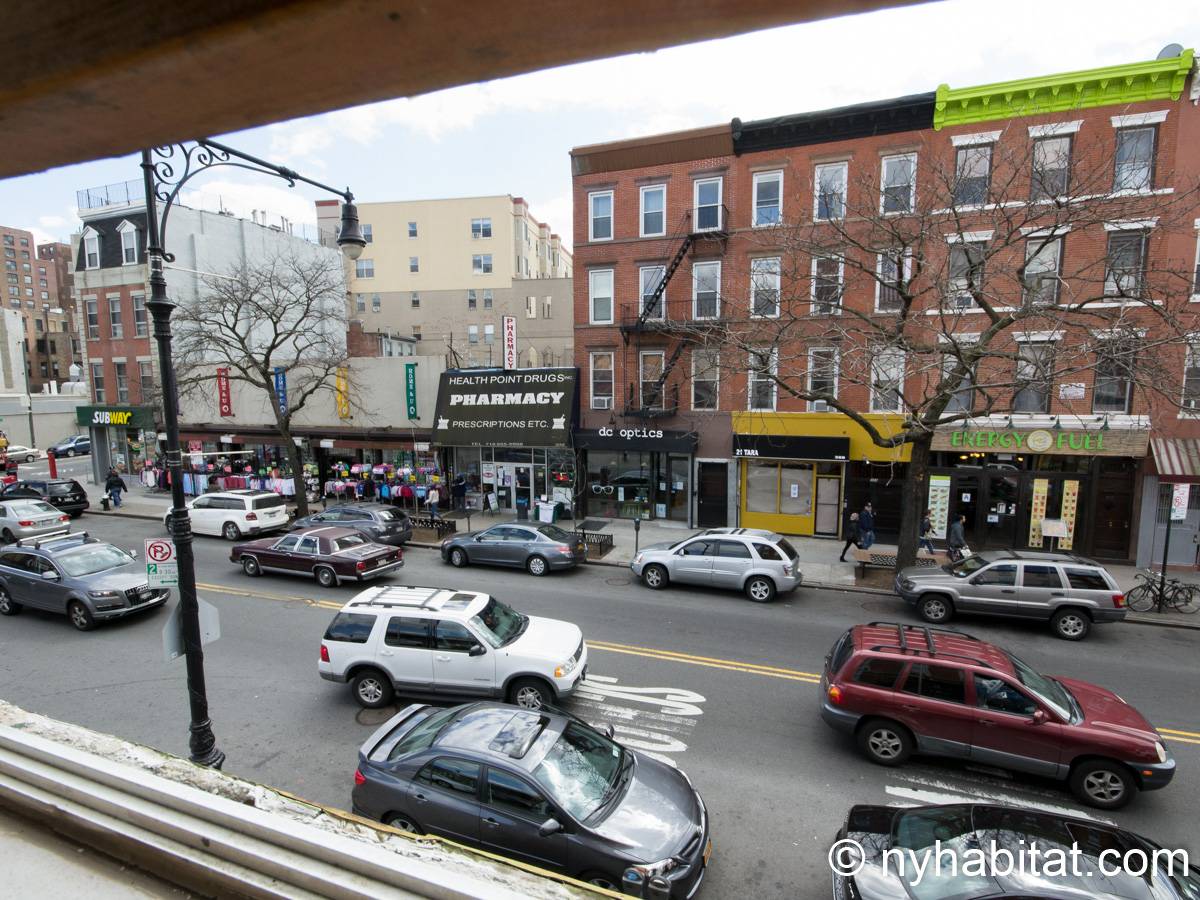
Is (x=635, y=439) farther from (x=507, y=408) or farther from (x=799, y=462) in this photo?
(x=799, y=462)

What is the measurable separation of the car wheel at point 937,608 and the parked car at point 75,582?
16.5m

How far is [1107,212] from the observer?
46.7 feet

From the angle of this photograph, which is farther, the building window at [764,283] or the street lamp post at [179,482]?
the building window at [764,283]

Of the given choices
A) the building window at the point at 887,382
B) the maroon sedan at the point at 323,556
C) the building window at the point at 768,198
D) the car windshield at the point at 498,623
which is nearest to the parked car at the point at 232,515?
the maroon sedan at the point at 323,556

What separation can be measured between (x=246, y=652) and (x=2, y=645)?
5212mm

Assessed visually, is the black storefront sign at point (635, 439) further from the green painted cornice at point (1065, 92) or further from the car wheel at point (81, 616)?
the car wheel at point (81, 616)

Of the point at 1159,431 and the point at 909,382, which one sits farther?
the point at 909,382

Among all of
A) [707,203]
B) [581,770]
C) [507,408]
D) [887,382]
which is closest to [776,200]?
[707,203]

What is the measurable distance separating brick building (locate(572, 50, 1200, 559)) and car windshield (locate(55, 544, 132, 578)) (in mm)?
13777

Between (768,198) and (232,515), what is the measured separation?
21.1m

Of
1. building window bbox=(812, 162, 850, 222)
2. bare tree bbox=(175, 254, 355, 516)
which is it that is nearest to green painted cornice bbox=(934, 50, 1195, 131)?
building window bbox=(812, 162, 850, 222)

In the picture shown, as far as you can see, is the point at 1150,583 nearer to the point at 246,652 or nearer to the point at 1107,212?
the point at 1107,212

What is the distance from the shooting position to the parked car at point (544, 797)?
5.39m

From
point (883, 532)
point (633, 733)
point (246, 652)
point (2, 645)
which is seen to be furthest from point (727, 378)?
point (2, 645)
